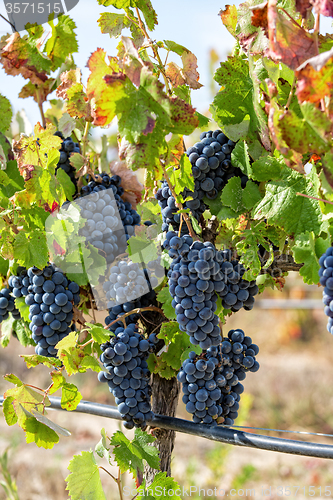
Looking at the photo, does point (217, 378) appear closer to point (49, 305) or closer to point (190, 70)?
point (49, 305)

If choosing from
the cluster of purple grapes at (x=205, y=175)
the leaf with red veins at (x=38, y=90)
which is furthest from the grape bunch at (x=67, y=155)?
the cluster of purple grapes at (x=205, y=175)

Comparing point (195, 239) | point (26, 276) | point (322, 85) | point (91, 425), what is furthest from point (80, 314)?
point (91, 425)

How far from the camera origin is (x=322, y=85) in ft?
1.23

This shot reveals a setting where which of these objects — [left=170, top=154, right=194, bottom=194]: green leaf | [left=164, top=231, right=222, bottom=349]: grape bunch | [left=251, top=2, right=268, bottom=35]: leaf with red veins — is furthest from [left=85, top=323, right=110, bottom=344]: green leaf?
[left=251, top=2, right=268, bottom=35]: leaf with red veins

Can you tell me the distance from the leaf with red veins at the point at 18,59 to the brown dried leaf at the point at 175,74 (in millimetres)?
322

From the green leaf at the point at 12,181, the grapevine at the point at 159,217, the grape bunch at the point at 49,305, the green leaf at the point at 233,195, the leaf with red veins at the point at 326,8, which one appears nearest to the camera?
the leaf with red veins at the point at 326,8

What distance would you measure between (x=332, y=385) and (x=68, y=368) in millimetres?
3712

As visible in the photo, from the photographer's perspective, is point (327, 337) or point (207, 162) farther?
point (327, 337)

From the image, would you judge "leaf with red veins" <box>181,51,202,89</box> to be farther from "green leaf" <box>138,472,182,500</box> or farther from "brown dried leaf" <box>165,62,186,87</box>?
"green leaf" <box>138,472,182,500</box>

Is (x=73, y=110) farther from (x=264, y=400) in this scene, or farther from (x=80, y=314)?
(x=264, y=400)

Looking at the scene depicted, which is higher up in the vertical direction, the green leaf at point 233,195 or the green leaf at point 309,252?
the green leaf at point 233,195

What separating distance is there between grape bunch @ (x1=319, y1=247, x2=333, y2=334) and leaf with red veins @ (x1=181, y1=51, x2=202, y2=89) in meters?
0.34

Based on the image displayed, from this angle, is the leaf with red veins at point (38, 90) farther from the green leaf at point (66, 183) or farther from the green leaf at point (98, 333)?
the green leaf at point (98, 333)

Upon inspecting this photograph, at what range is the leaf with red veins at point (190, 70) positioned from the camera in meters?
0.62
